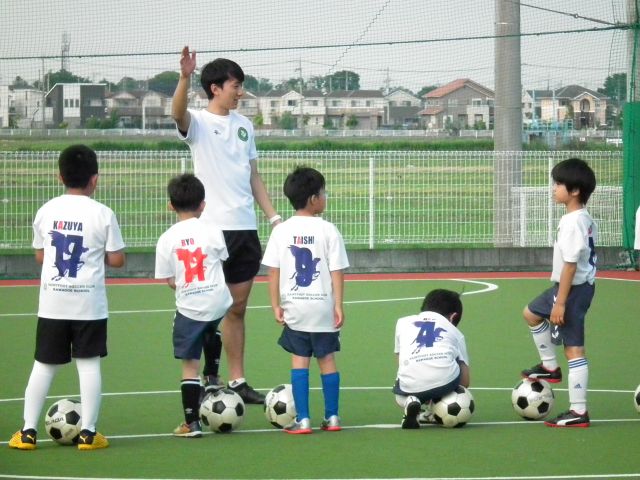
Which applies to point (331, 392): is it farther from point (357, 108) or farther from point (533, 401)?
point (357, 108)

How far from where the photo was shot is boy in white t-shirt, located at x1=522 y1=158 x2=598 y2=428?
7715 millimetres

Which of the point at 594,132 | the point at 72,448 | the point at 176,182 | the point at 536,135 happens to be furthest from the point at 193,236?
the point at 536,135

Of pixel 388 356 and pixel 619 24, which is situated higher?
pixel 619 24

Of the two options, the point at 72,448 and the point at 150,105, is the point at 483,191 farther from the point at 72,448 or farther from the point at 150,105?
the point at 72,448

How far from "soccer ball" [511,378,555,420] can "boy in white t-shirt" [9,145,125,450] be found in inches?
102

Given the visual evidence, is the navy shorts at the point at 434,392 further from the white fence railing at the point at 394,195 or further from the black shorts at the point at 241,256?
the white fence railing at the point at 394,195

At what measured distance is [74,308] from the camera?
7074 millimetres

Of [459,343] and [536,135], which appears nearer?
[459,343]

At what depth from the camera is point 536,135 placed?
22.8 metres

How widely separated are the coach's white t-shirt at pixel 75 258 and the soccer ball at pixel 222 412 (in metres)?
0.94

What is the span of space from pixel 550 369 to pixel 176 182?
306cm

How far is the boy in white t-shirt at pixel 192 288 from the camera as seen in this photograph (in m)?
7.46

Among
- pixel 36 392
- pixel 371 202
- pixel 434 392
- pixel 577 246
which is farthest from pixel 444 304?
pixel 371 202

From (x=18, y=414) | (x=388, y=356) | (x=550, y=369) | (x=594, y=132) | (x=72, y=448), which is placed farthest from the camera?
(x=594, y=132)
